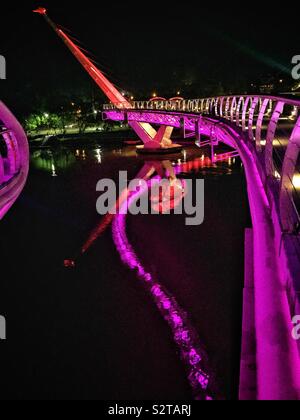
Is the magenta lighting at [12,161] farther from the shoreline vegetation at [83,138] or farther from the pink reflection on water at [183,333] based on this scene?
the shoreline vegetation at [83,138]

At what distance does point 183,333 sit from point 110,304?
5.82 ft

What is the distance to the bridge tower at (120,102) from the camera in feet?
93.9

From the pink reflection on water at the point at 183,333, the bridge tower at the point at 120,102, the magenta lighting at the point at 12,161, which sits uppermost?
the bridge tower at the point at 120,102

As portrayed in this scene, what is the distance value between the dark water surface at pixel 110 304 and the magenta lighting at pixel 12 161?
264cm

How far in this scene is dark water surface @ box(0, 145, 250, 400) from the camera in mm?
5414

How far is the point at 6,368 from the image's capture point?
5773 mm

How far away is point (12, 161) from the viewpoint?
19.1 feet

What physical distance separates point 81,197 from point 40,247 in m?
6.34

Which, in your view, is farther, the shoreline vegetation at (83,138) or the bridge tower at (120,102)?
the shoreline vegetation at (83,138)

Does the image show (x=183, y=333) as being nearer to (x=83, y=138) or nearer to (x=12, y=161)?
(x=12, y=161)

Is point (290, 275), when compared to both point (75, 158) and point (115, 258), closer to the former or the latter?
point (115, 258)

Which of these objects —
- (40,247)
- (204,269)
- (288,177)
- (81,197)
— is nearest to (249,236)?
(204,269)

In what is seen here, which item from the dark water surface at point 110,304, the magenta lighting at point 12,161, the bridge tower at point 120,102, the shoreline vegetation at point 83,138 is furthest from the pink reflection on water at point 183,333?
the shoreline vegetation at point 83,138

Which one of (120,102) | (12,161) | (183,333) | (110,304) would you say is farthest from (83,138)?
(183,333)
